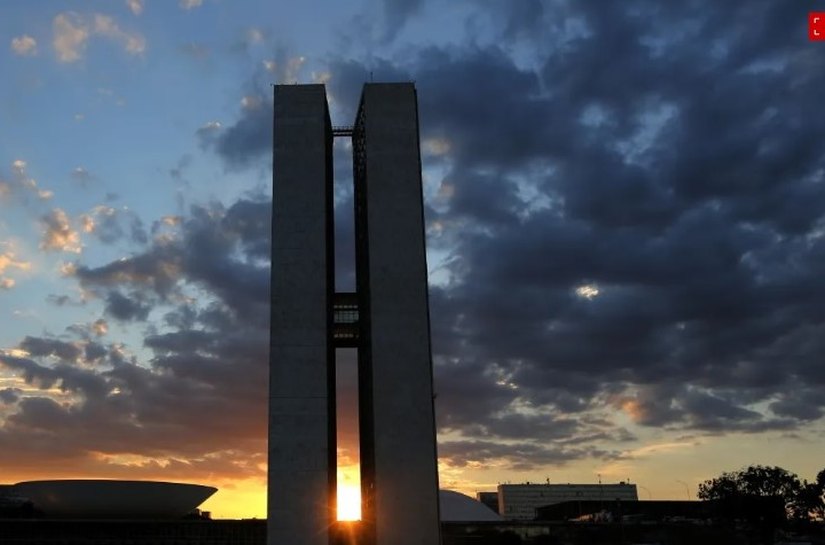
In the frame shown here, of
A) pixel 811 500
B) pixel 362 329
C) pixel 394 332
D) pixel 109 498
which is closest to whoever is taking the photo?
pixel 394 332

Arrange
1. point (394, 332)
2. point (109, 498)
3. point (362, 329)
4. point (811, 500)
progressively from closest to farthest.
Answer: point (394, 332) → point (362, 329) → point (109, 498) → point (811, 500)

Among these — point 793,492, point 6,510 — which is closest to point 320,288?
point 6,510

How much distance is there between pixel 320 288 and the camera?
5894cm

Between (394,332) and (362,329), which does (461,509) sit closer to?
(362,329)

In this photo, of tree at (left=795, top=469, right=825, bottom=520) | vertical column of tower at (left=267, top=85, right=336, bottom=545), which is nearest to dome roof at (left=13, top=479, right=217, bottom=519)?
vertical column of tower at (left=267, top=85, right=336, bottom=545)

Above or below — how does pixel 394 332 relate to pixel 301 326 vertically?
below

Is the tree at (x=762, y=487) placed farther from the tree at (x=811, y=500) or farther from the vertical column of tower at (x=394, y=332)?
the vertical column of tower at (x=394, y=332)

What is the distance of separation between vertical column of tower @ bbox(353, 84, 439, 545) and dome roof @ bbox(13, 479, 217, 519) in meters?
18.1

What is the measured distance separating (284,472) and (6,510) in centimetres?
4069

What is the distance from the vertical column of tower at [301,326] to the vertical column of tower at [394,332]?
3.12 meters

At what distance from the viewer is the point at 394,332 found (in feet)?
190

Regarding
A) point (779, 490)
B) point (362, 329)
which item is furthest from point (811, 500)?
point (362, 329)

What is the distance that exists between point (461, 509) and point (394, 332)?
5343 centimetres

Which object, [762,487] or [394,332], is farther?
[762,487]
